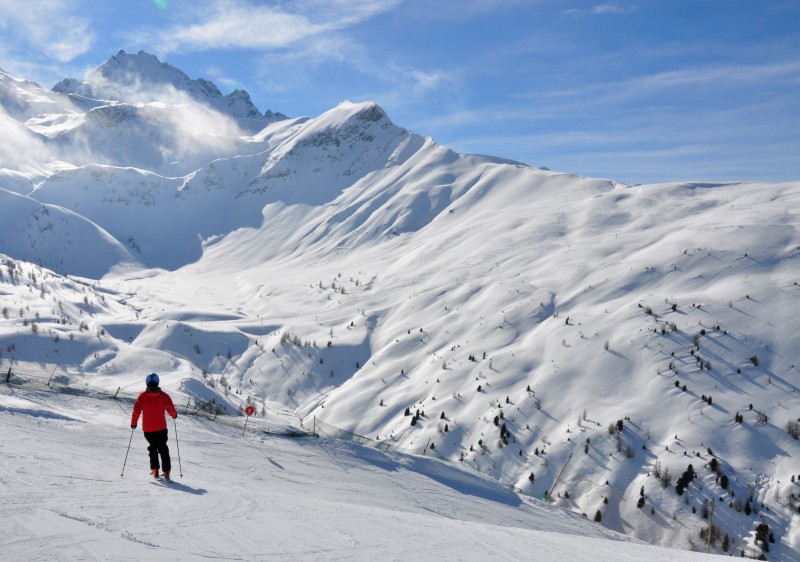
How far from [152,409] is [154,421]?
173 millimetres

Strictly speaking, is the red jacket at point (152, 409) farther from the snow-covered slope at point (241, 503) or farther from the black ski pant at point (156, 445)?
the snow-covered slope at point (241, 503)

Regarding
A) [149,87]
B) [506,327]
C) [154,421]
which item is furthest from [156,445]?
[149,87]

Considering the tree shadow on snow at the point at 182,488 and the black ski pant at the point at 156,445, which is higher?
the black ski pant at the point at 156,445

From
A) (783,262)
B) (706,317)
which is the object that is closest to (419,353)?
(706,317)

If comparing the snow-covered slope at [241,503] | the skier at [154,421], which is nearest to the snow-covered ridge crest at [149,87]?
the snow-covered slope at [241,503]

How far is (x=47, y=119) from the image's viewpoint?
447 ft

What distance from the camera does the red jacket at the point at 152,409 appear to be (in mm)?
8680

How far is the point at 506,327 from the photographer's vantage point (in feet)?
97.7

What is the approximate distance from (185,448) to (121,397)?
386 centimetres

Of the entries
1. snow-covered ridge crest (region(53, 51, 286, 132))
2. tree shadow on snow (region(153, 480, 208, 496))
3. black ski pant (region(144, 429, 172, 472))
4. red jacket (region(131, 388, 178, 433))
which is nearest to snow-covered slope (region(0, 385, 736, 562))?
tree shadow on snow (region(153, 480, 208, 496))

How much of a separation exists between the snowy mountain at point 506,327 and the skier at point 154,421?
7196 mm

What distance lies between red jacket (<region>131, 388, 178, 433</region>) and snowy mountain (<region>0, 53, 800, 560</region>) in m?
7.17

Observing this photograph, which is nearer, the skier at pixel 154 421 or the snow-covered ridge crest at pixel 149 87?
the skier at pixel 154 421

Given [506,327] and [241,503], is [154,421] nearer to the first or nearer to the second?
[241,503]
